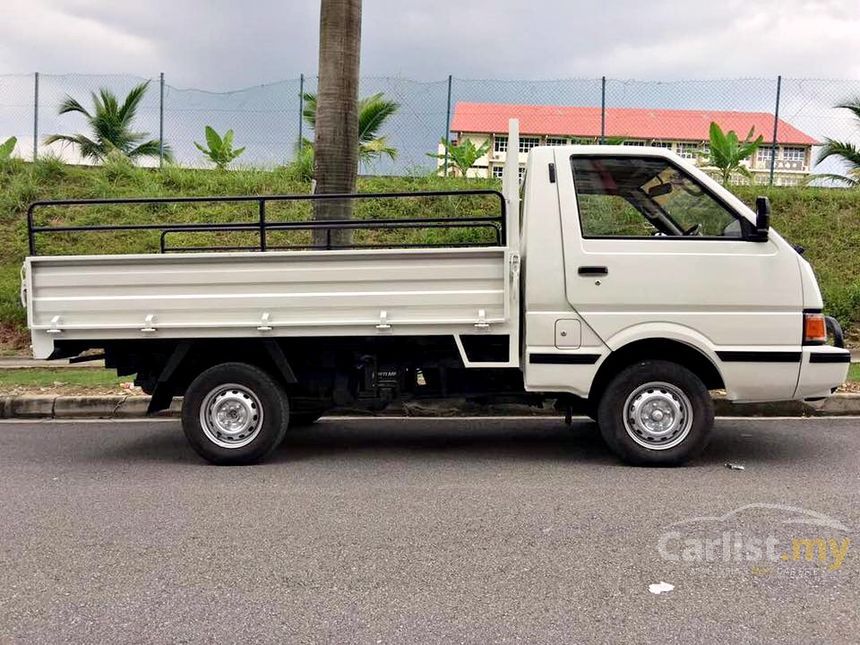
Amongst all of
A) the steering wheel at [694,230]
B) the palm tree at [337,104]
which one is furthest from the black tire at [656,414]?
the palm tree at [337,104]

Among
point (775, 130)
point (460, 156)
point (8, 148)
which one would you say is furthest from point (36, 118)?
point (775, 130)

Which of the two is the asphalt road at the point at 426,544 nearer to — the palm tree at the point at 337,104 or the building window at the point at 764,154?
the palm tree at the point at 337,104

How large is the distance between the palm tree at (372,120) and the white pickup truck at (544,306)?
10.1 m

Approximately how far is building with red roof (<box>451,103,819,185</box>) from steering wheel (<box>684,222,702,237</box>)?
7.36 meters

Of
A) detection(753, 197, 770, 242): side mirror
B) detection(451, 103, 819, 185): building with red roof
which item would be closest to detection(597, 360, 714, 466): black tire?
detection(753, 197, 770, 242): side mirror

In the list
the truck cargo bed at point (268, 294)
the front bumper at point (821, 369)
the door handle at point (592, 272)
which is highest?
the door handle at point (592, 272)

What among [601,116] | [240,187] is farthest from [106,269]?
[601,116]

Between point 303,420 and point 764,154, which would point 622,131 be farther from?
point 303,420

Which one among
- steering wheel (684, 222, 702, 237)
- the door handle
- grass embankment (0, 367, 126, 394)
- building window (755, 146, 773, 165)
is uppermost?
building window (755, 146, 773, 165)

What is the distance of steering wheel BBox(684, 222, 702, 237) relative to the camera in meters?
5.38

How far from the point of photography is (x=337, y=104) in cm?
827

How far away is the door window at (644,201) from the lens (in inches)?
211

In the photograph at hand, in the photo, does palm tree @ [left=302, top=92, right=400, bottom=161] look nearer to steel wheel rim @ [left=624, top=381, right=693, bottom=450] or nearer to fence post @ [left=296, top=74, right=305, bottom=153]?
fence post @ [left=296, top=74, right=305, bottom=153]

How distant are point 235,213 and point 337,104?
20.2 ft
